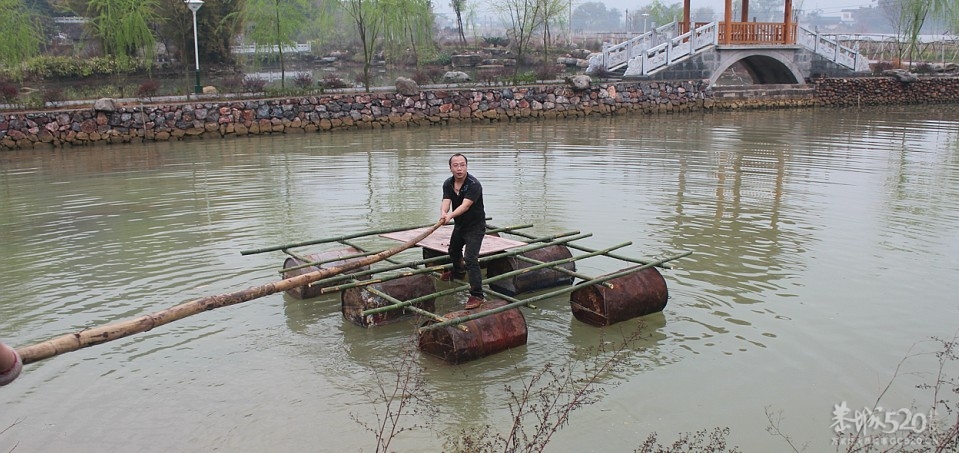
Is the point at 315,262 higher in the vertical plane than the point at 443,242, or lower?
lower

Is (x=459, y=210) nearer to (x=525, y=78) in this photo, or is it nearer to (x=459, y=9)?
(x=525, y=78)

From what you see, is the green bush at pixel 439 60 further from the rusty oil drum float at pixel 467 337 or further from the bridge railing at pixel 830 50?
the rusty oil drum float at pixel 467 337

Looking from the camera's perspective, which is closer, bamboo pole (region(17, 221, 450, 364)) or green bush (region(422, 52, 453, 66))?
bamboo pole (region(17, 221, 450, 364))

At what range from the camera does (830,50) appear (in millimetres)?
34438

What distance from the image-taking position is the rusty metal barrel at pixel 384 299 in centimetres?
770

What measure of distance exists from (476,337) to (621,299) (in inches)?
65.6

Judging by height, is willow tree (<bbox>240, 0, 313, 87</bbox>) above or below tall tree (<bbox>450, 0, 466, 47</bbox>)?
below

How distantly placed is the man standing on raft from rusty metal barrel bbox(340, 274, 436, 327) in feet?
1.87

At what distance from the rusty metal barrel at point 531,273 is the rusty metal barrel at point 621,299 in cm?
88

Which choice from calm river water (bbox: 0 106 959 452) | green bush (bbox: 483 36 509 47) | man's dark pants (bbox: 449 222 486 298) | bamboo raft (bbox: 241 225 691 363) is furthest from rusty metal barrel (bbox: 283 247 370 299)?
green bush (bbox: 483 36 509 47)

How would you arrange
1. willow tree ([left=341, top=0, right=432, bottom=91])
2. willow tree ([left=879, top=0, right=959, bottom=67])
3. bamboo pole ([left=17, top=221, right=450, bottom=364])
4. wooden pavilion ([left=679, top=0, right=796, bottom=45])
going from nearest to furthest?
bamboo pole ([left=17, top=221, right=450, bottom=364]), willow tree ([left=341, top=0, right=432, bottom=91]), wooden pavilion ([left=679, top=0, right=796, bottom=45]), willow tree ([left=879, top=0, right=959, bottom=67])

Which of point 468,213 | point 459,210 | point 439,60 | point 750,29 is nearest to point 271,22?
point 439,60

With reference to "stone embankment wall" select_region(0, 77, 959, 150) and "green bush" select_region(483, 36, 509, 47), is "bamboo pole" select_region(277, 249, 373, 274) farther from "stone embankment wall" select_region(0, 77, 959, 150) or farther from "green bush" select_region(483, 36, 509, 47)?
"green bush" select_region(483, 36, 509, 47)

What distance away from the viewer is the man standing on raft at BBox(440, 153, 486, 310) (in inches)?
295
